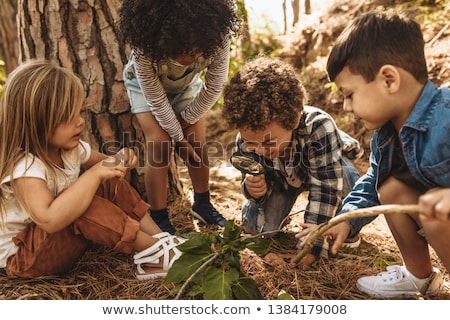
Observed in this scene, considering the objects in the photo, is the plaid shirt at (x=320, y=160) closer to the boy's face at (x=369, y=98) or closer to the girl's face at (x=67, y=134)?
the boy's face at (x=369, y=98)

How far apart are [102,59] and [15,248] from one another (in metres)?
1.21

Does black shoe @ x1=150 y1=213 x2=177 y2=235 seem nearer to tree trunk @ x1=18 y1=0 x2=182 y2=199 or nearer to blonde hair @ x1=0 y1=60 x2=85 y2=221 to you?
tree trunk @ x1=18 y1=0 x2=182 y2=199

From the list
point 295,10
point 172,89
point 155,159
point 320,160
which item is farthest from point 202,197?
point 295,10

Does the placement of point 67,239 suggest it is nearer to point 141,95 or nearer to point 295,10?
point 141,95

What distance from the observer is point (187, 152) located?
2.61 meters

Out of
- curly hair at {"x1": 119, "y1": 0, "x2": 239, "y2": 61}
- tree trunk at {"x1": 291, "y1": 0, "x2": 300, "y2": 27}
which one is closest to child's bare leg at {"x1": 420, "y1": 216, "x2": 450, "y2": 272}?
curly hair at {"x1": 119, "y1": 0, "x2": 239, "y2": 61}

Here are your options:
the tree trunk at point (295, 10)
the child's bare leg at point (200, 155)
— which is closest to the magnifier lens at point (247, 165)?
the child's bare leg at point (200, 155)

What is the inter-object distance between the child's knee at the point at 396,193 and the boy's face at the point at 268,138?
552mm

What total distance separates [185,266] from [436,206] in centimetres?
95

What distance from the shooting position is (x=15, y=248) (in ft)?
6.24

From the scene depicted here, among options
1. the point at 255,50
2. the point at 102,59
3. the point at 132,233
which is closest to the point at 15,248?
the point at 132,233

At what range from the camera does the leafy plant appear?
1586 mm

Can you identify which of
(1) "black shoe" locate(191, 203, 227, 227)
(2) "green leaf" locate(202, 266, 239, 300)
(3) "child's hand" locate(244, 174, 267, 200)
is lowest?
(1) "black shoe" locate(191, 203, 227, 227)

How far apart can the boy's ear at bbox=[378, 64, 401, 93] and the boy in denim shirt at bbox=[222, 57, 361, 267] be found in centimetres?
56
